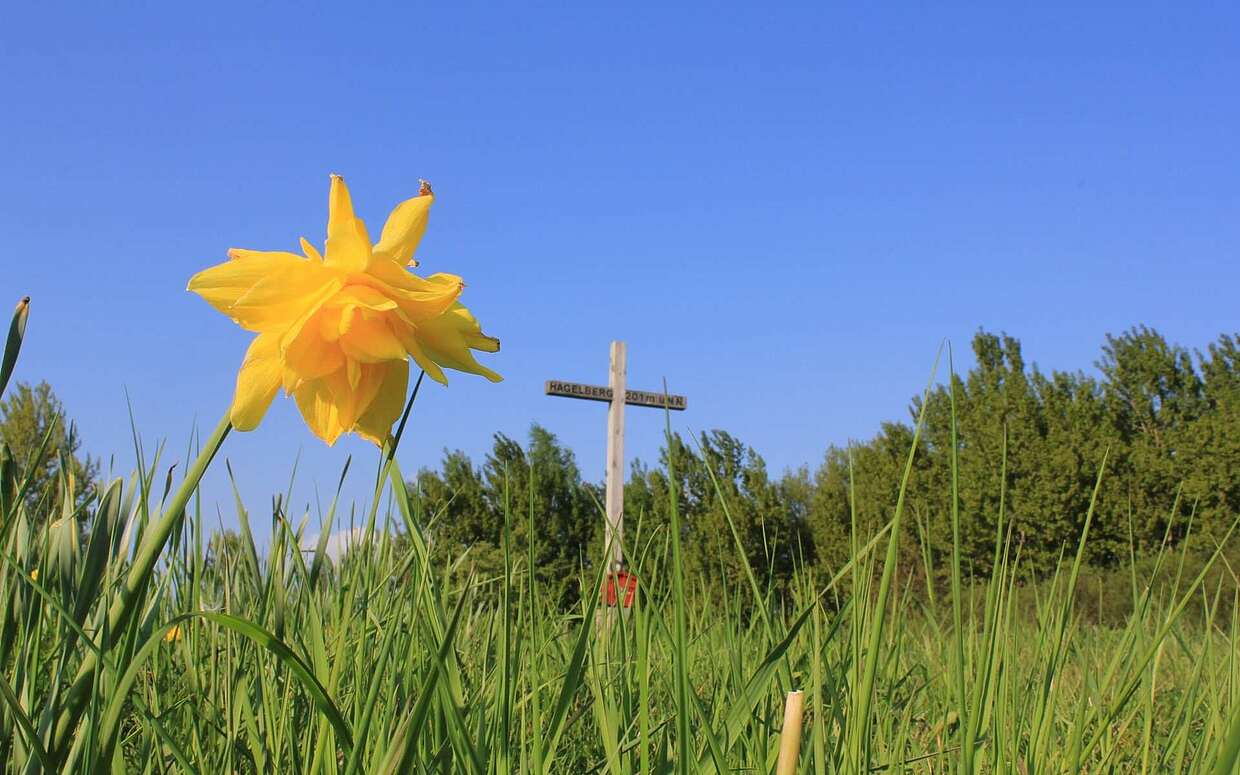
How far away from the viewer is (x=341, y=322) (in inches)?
26.2

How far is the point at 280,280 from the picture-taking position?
711 millimetres

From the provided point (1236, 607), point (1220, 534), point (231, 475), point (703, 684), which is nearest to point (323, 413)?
point (231, 475)

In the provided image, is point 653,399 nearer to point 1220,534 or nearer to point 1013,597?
point 1220,534

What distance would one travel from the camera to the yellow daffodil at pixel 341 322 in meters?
0.69

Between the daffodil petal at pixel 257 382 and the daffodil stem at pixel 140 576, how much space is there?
0.11 feet

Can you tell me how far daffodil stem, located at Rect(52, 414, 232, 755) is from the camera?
567mm

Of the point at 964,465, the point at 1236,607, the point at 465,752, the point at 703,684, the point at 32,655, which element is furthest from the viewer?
the point at 964,465

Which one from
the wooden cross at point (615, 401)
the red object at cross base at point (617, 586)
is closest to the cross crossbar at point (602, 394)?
the wooden cross at point (615, 401)

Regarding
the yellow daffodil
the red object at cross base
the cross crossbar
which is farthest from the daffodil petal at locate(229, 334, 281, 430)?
the cross crossbar

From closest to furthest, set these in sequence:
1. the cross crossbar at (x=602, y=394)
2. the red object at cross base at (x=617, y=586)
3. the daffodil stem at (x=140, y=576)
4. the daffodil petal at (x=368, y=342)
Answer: the daffodil stem at (x=140, y=576), the daffodil petal at (x=368, y=342), the red object at cross base at (x=617, y=586), the cross crossbar at (x=602, y=394)

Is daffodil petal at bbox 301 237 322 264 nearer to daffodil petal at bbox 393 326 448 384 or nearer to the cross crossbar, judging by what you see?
daffodil petal at bbox 393 326 448 384

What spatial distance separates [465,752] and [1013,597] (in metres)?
0.68

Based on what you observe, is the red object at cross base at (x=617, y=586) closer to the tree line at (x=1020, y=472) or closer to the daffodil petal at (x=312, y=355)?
the daffodil petal at (x=312, y=355)

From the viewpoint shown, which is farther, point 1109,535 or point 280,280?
point 1109,535
